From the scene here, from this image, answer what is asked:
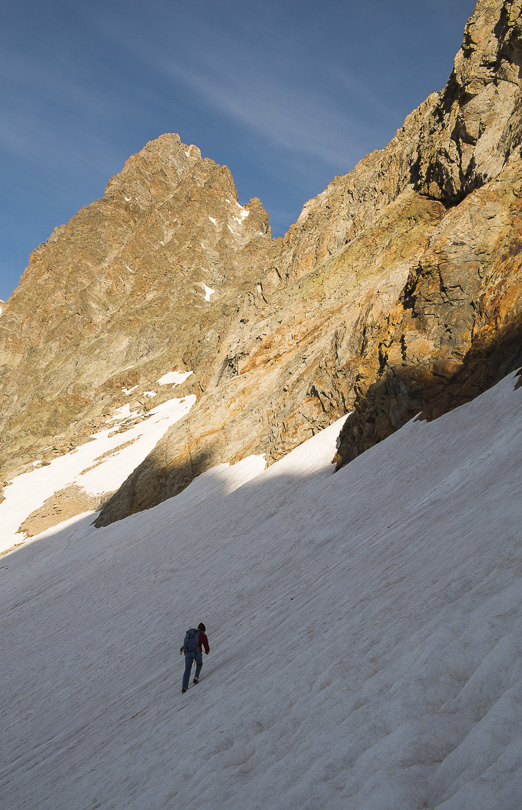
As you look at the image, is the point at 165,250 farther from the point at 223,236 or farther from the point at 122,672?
the point at 122,672

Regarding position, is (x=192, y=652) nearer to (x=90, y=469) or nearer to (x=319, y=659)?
(x=319, y=659)

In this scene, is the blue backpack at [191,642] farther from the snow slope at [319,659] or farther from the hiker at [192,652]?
the snow slope at [319,659]

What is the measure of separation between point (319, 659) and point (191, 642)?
3.07m

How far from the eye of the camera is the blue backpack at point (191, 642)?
712 cm

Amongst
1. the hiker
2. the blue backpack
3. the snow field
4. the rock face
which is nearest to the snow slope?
the hiker

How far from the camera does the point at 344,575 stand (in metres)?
7.43

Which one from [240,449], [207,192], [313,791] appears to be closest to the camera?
[313,791]

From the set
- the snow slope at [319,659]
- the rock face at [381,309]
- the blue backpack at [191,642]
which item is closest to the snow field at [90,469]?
the rock face at [381,309]

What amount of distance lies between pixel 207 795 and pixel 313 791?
119 centimetres

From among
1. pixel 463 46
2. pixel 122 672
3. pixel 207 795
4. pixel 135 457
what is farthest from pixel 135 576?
pixel 463 46

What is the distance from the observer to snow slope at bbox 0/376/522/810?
3027 mm

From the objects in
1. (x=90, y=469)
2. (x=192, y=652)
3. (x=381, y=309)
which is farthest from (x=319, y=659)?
(x=90, y=469)

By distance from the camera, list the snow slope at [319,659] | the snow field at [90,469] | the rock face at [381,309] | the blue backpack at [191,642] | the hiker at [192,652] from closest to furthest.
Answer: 1. the snow slope at [319,659]
2. the hiker at [192,652]
3. the blue backpack at [191,642]
4. the rock face at [381,309]
5. the snow field at [90,469]

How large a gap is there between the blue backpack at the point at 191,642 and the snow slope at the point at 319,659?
46cm
